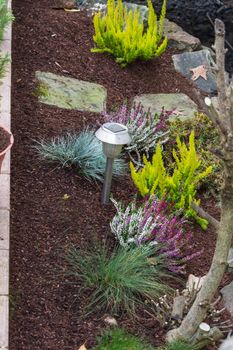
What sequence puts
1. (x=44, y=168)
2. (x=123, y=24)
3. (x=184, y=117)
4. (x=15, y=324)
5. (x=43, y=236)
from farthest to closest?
(x=123, y=24), (x=184, y=117), (x=44, y=168), (x=43, y=236), (x=15, y=324)

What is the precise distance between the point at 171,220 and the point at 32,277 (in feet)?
3.19

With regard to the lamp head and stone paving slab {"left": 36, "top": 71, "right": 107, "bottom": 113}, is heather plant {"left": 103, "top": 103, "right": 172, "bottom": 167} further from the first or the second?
the lamp head

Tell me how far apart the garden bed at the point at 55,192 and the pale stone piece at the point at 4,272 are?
0.45ft

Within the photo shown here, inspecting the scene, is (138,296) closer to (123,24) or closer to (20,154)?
(20,154)

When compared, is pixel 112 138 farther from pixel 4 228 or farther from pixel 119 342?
pixel 119 342

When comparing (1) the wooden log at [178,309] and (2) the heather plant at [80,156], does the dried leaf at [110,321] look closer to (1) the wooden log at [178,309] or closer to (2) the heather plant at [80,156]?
(1) the wooden log at [178,309]

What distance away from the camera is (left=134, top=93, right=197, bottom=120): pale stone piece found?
643cm

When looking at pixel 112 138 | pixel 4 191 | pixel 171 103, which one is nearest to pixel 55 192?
pixel 4 191

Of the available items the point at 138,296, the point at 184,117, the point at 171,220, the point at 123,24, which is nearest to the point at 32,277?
the point at 138,296

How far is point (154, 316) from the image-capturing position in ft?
13.6

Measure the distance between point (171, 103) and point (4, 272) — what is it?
305 cm

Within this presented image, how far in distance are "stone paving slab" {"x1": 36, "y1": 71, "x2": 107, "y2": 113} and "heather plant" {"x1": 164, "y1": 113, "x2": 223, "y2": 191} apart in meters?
0.61

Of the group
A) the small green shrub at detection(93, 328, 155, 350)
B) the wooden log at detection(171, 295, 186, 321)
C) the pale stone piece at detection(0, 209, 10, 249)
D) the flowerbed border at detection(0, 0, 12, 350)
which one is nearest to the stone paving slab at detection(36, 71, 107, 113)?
the flowerbed border at detection(0, 0, 12, 350)

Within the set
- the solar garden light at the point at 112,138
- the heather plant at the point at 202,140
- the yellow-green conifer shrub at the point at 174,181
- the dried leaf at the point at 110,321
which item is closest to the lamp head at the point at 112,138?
the solar garden light at the point at 112,138
